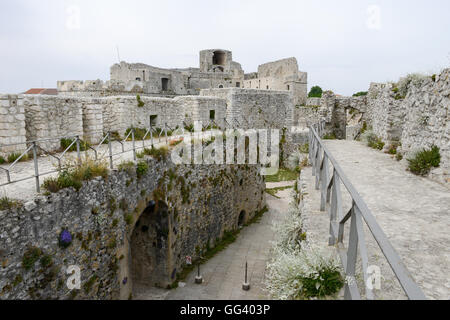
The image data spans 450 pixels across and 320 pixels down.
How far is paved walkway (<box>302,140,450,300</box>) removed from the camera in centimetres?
289

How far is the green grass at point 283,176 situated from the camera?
69.4 ft

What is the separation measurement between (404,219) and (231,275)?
277 inches

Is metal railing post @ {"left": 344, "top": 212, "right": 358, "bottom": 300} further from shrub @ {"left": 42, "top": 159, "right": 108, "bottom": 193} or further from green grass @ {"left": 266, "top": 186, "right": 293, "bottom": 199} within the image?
green grass @ {"left": 266, "top": 186, "right": 293, "bottom": 199}

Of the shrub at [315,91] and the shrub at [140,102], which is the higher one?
the shrub at [315,91]

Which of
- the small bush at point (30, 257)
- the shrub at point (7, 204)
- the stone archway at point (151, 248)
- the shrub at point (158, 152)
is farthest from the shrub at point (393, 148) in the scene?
the shrub at point (7, 204)

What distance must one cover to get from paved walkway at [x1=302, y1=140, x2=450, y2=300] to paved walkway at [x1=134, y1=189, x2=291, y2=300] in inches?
106

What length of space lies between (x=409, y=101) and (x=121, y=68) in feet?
82.4

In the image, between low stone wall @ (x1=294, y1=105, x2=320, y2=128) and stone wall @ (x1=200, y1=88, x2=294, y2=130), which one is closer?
stone wall @ (x1=200, y1=88, x2=294, y2=130)

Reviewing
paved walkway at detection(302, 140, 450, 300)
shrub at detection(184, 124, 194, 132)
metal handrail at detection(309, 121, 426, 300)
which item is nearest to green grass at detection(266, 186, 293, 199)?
shrub at detection(184, 124, 194, 132)

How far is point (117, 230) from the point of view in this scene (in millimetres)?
6902

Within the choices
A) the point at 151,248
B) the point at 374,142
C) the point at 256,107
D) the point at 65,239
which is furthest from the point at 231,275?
the point at 256,107

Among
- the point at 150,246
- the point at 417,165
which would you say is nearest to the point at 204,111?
the point at 150,246

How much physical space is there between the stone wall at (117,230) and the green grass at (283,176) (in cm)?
800

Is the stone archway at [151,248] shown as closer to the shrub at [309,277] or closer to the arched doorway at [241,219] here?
the arched doorway at [241,219]
